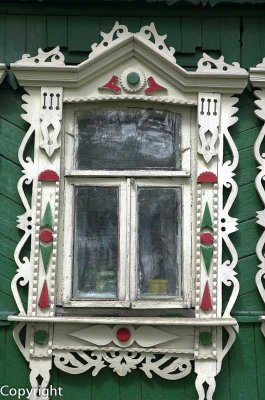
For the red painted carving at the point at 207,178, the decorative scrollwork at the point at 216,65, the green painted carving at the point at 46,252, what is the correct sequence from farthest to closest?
the decorative scrollwork at the point at 216,65 → the red painted carving at the point at 207,178 → the green painted carving at the point at 46,252

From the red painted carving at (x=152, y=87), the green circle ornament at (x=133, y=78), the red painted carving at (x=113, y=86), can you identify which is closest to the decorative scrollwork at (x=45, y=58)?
the red painted carving at (x=113, y=86)

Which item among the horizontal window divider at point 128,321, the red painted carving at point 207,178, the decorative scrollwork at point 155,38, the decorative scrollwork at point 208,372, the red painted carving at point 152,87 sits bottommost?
the decorative scrollwork at point 208,372

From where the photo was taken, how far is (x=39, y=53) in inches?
177

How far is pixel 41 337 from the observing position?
421 centimetres

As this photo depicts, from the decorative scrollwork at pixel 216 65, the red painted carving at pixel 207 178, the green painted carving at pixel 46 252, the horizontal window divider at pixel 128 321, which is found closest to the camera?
the horizontal window divider at pixel 128 321

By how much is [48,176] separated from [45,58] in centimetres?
77

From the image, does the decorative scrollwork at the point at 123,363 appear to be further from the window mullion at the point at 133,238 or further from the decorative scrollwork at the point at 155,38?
the decorative scrollwork at the point at 155,38

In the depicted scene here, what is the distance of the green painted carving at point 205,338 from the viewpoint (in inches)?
165

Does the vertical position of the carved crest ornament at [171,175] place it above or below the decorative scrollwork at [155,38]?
below

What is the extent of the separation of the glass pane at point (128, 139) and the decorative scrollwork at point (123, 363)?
1162 mm

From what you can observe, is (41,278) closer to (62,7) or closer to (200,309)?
(200,309)

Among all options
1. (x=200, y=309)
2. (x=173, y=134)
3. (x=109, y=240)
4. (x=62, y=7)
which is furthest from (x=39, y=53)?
(x=200, y=309)

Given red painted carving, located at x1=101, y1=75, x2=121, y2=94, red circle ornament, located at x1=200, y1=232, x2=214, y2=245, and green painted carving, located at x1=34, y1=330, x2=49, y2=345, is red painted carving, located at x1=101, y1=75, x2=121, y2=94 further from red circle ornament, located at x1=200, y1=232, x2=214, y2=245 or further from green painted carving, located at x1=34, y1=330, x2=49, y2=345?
green painted carving, located at x1=34, y1=330, x2=49, y2=345

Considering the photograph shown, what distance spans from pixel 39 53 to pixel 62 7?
36 centimetres
